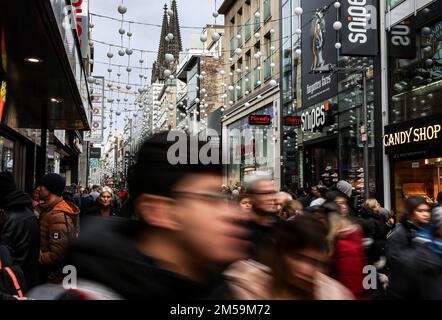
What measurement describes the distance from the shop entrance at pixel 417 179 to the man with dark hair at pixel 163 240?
14.5m

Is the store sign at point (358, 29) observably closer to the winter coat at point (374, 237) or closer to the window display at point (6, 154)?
the winter coat at point (374, 237)

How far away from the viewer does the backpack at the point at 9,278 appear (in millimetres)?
3113

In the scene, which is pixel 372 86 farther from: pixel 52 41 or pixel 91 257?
pixel 91 257

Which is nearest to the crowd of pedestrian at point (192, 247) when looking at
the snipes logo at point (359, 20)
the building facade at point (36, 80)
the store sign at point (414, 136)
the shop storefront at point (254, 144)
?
the building facade at point (36, 80)

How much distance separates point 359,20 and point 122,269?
1757 centimetres

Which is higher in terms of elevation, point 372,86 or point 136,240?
point 372,86

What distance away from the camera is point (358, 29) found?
17234 mm

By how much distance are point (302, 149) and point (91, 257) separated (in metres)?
24.4

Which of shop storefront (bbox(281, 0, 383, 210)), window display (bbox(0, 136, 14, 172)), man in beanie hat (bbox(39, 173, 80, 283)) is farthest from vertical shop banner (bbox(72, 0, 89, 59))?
man in beanie hat (bbox(39, 173, 80, 283))

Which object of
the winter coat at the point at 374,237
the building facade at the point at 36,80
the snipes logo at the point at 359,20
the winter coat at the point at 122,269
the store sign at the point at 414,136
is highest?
the snipes logo at the point at 359,20

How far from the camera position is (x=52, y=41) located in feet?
23.4

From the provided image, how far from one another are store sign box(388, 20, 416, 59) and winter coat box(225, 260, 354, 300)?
1591 centimetres

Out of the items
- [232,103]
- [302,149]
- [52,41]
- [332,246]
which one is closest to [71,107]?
[52,41]

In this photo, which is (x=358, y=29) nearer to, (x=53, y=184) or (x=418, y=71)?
(x=418, y=71)
